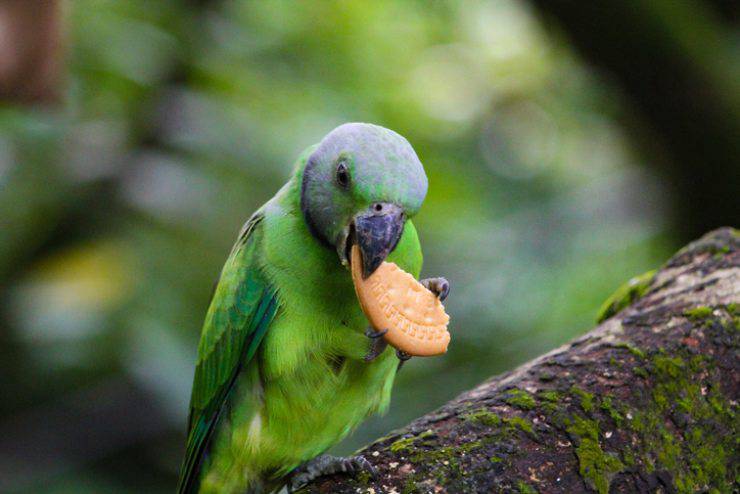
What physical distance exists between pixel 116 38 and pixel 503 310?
2884mm

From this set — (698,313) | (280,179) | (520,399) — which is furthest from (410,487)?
(280,179)

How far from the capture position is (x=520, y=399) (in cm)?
228

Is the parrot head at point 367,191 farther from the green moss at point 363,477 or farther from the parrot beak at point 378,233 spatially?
the green moss at point 363,477

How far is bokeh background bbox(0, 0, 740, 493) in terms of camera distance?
4.73 metres

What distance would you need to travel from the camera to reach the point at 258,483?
9.85ft

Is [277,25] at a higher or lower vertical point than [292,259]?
higher

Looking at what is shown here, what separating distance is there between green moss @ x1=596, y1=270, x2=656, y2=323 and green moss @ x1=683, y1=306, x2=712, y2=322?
0.30 meters

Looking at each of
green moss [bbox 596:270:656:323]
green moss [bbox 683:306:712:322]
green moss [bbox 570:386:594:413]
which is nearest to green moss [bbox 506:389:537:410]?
green moss [bbox 570:386:594:413]

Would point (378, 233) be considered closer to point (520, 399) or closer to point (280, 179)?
point (520, 399)

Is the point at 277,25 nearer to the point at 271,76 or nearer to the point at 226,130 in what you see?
the point at 271,76

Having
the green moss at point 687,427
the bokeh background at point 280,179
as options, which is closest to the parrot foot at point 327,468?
the green moss at point 687,427

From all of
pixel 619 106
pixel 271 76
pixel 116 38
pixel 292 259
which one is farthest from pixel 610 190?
pixel 292 259

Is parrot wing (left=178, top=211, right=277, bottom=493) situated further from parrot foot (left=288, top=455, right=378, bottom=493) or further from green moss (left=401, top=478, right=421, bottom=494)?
green moss (left=401, top=478, right=421, bottom=494)

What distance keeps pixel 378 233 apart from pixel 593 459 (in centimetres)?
80
